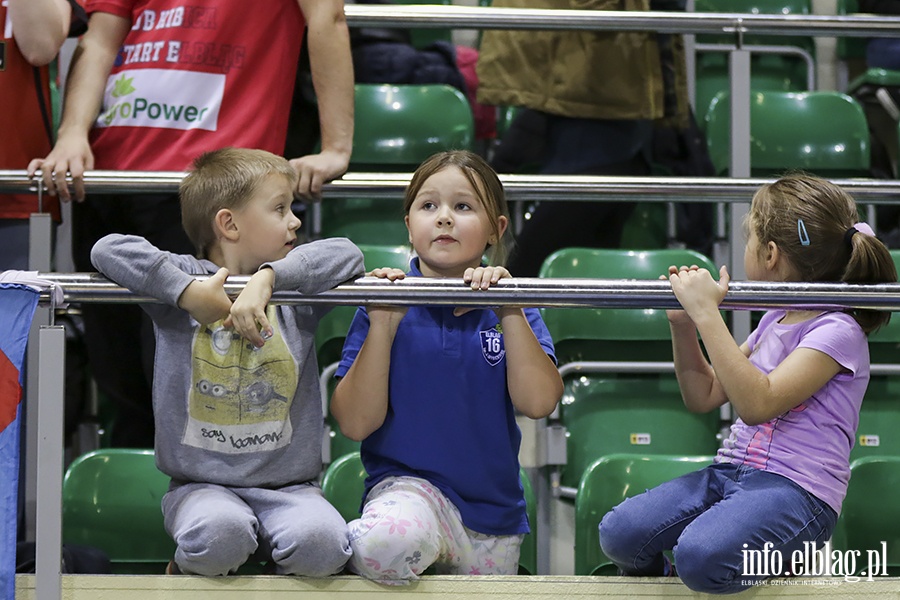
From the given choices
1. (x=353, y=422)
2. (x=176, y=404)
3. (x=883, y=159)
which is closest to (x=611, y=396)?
(x=353, y=422)

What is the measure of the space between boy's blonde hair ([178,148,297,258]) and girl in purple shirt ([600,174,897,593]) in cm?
76

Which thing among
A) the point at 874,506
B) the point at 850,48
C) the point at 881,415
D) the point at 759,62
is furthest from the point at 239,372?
the point at 850,48

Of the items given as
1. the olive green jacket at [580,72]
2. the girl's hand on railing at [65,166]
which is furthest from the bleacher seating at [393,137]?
the girl's hand on railing at [65,166]

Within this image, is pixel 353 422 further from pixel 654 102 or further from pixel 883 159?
pixel 883 159

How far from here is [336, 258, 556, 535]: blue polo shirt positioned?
1.96 meters

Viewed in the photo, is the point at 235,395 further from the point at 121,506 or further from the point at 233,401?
the point at 121,506

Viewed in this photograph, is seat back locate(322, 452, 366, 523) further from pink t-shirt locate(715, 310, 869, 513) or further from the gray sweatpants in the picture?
pink t-shirt locate(715, 310, 869, 513)

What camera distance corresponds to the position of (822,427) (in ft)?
6.22

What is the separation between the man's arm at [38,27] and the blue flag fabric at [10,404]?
3.02ft

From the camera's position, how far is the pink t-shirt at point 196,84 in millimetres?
2533

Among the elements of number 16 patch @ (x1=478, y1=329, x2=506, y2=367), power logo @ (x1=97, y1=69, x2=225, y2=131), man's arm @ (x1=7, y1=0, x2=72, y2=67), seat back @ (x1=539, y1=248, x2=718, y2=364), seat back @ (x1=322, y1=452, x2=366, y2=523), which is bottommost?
seat back @ (x1=322, y1=452, x2=366, y2=523)

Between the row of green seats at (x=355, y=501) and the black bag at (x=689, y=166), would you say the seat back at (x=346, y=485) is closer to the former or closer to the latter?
the row of green seats at (x=355, y=501)

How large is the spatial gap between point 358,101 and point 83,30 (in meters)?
0.82

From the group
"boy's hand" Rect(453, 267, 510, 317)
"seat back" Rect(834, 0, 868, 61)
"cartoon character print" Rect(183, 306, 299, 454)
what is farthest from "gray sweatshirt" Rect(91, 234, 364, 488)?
"seat back" Rect(834, 0, 868, 61)
